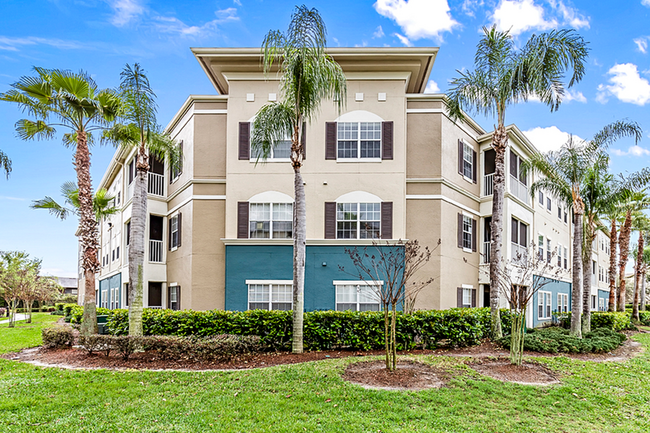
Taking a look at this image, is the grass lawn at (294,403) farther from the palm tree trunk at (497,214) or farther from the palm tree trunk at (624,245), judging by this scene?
the palm tree trunk at (624,245)

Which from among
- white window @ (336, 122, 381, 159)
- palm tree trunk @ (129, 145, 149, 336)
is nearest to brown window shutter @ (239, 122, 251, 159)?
white window @ (336, 122, 381, 159)

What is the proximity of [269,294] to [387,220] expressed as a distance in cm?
532

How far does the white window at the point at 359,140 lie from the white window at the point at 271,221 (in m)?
3.09

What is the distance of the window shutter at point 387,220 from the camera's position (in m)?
17.6

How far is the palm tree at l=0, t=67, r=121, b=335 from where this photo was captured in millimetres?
13992

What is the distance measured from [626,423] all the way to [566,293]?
2406 cm

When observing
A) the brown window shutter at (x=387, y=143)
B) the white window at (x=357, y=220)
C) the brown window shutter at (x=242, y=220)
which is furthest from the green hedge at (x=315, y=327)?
the brown window shutter at (x=387, y=143)

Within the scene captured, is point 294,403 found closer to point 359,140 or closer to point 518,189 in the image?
point 359,140

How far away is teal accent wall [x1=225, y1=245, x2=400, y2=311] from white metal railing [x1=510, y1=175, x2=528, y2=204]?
8.89 meters

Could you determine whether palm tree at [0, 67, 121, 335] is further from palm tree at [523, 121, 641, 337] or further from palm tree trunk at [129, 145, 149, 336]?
palm tree at [523, 121, 641, 337]

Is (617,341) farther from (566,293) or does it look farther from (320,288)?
(566,293)

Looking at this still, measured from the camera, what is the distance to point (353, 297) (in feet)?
56.7

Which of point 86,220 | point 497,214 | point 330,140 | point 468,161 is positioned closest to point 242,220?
point 330,140

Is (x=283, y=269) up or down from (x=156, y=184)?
down
